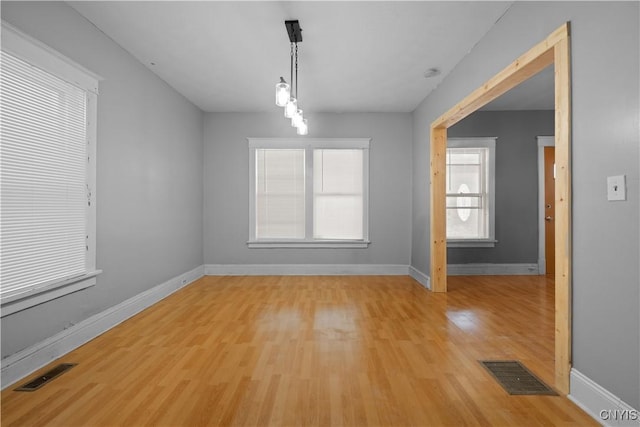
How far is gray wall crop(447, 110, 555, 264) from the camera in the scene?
19.0 feet

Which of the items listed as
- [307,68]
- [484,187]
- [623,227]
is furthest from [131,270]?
[484,187]

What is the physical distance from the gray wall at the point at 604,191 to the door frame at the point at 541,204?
421 centimetres

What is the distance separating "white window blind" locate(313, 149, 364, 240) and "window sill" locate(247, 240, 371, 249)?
0.11 m

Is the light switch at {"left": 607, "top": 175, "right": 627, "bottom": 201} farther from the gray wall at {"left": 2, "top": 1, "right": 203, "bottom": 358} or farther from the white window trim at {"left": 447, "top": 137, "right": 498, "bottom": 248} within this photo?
the white window trim at {"left": 447, "top": 137, "right": 498, "bottom": 248}

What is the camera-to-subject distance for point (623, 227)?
1680 mm

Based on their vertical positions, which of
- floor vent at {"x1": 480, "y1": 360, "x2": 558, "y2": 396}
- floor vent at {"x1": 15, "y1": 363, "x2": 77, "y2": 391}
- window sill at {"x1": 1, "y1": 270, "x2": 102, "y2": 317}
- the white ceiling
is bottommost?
floor vent at {"x1": 480, "y1": 360, "x2": 558, "y2": 396}

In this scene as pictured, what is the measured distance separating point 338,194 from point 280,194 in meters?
1.02

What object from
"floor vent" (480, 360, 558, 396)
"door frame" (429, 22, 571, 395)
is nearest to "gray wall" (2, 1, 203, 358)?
"floor vent" (480, 360, 558, 396)

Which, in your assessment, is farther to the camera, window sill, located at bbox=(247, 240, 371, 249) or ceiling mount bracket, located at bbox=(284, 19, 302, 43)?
window sill, located at bbox=(247, 240, 371, 249)

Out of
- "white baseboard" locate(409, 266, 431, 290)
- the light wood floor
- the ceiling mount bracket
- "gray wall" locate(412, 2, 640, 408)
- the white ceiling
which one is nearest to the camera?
"gray wall" locate(412, 2, 640, 408)

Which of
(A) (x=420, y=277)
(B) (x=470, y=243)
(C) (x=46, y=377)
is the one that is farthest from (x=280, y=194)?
Answer: (C) (x=46, y=377)

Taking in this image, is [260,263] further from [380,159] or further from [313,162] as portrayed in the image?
[380,159]

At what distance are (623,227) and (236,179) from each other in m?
5.15

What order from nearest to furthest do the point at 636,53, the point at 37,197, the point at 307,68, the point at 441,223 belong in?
the point at 636,53, the point at 37,197, the point at 307,68, the point at 441,223
